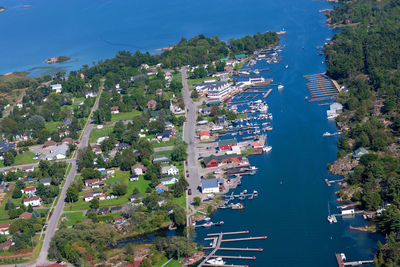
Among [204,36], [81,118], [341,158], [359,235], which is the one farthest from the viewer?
[204,36]

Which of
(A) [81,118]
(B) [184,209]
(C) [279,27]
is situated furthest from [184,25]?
(B) [184,209]

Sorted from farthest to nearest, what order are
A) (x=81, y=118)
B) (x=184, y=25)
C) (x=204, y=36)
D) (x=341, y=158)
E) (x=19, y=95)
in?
(x=184, y=25) → (x=204, y=36) → (x=19, y=95) → (x=81, y=118) → (x=341, y=158)

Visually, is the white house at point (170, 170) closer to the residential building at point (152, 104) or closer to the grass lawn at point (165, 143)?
the grass lawn at point (165, 143)

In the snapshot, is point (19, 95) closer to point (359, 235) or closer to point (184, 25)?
point (184, 25)

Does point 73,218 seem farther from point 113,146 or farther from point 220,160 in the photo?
point 220,160

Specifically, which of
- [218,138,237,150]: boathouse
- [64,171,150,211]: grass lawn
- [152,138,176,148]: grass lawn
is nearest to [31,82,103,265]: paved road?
[64,171,150,211]: grass lawn

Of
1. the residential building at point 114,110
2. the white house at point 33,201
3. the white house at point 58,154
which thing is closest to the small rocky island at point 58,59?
the residential building at point 114,110

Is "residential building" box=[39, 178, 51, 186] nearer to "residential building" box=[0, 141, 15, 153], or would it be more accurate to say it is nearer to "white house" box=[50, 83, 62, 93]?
"residential building" box=[0, 141, 15, 153]
